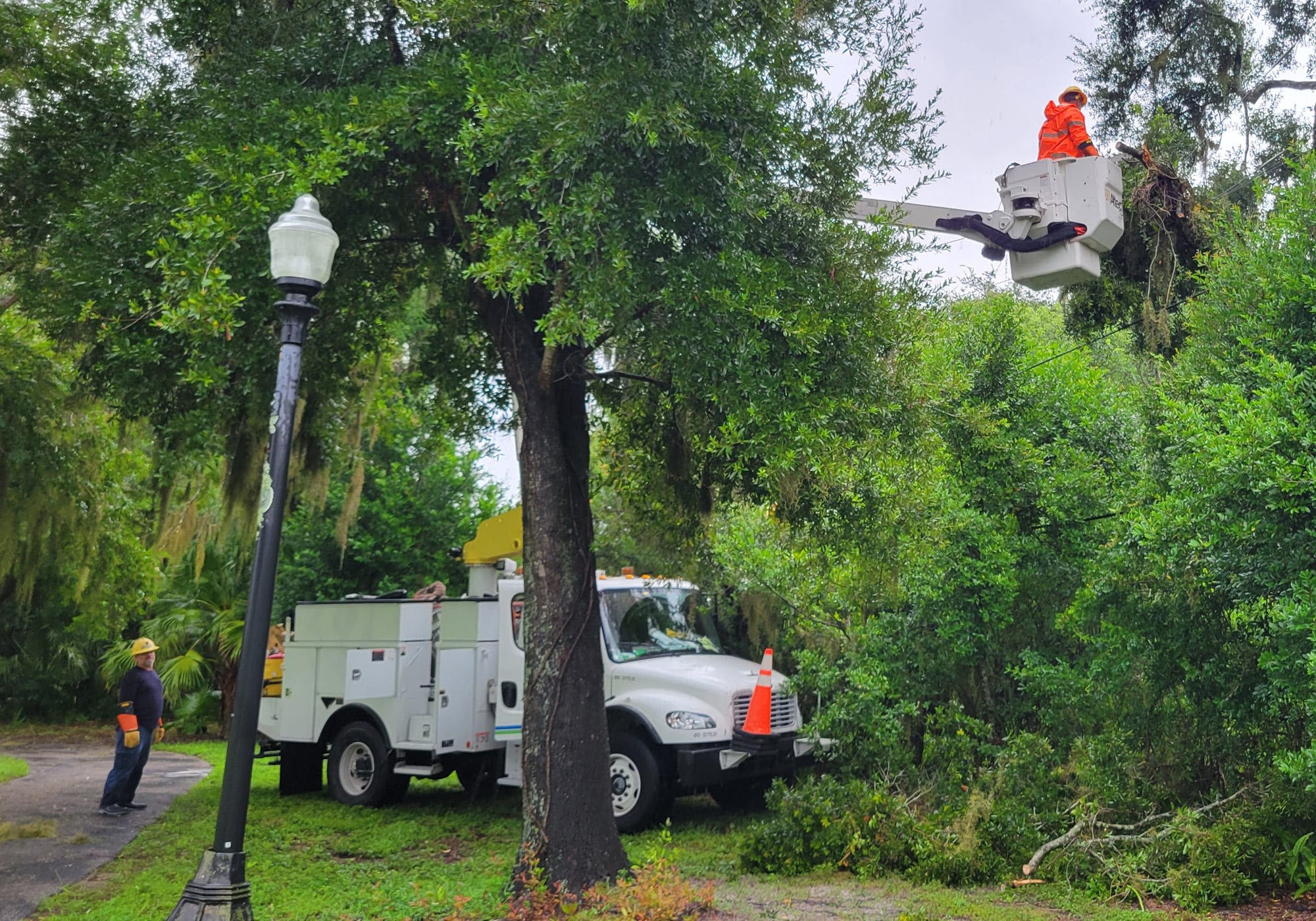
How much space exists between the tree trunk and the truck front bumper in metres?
2.21

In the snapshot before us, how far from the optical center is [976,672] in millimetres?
10359

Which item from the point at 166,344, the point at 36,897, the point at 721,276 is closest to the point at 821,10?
the point at 721,276

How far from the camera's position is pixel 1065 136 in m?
9.87

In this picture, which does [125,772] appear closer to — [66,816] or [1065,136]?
Result: [66,816]

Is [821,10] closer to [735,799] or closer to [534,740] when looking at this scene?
[534,740]

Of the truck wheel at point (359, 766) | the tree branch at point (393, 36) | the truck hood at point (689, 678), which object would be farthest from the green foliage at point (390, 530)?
the tree branch at point (393, 36)

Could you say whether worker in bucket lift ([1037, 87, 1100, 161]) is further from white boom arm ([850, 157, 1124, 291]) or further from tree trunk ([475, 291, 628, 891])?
tree trunk ([475, 291, 628, 891])

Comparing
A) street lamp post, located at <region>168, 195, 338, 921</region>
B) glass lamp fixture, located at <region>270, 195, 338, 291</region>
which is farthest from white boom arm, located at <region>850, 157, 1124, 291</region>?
street lamp post, located at <region>168, 195, 338, 921</region>

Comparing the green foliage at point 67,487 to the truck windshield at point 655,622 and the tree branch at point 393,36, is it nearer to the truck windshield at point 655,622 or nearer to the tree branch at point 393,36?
the tree branch at point 393,36

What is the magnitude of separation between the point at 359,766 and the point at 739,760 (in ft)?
15.7

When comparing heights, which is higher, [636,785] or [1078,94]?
[1078,94]

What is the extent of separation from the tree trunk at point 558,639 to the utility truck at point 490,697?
8.04 feet

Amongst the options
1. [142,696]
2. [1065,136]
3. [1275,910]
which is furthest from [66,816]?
[1065,136]

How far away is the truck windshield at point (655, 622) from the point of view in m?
11.1
